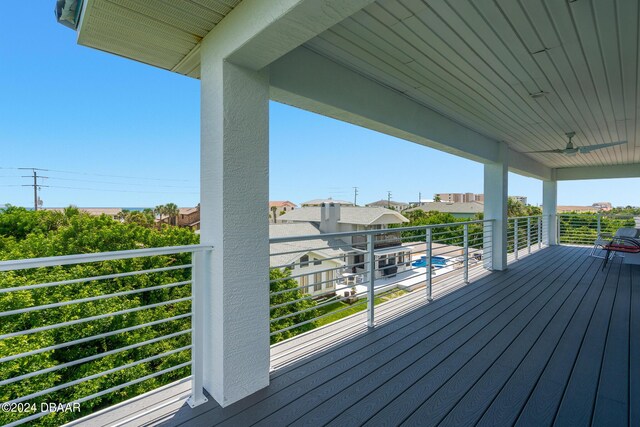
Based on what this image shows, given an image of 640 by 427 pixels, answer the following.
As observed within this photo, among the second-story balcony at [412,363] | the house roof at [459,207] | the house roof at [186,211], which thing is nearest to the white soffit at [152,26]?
the second-story balcony at [412,363]

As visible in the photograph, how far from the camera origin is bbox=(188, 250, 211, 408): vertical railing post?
1756 mm

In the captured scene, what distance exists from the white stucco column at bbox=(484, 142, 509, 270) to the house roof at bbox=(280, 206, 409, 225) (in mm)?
12168

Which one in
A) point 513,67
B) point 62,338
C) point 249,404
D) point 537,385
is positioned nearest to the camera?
point 249,404

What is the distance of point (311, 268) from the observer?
13750mm

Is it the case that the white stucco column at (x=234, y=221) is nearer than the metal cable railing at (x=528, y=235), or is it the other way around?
the white stucco column at (x=234, y=221)

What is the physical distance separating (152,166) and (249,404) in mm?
46406

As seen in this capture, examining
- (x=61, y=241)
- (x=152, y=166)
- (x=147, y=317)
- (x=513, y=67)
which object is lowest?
(x=147, y=317)

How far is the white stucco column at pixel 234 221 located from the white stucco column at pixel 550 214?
9.49 meters

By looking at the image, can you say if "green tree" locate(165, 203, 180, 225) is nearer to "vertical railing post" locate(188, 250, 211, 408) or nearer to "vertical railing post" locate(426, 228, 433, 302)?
"vertical railing post" locate(426, 228, 433, 302)

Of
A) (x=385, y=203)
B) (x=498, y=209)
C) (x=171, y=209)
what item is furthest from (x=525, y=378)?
(x=385, y=203)

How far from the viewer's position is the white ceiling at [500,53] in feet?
5.94

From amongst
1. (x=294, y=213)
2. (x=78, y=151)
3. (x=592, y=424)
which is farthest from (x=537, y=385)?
(x=78, y=151)

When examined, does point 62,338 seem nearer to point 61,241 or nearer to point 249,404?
point 61,241

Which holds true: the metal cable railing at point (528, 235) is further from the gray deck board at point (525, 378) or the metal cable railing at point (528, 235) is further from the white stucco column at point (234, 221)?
the white stucco column at point (234, 221)
